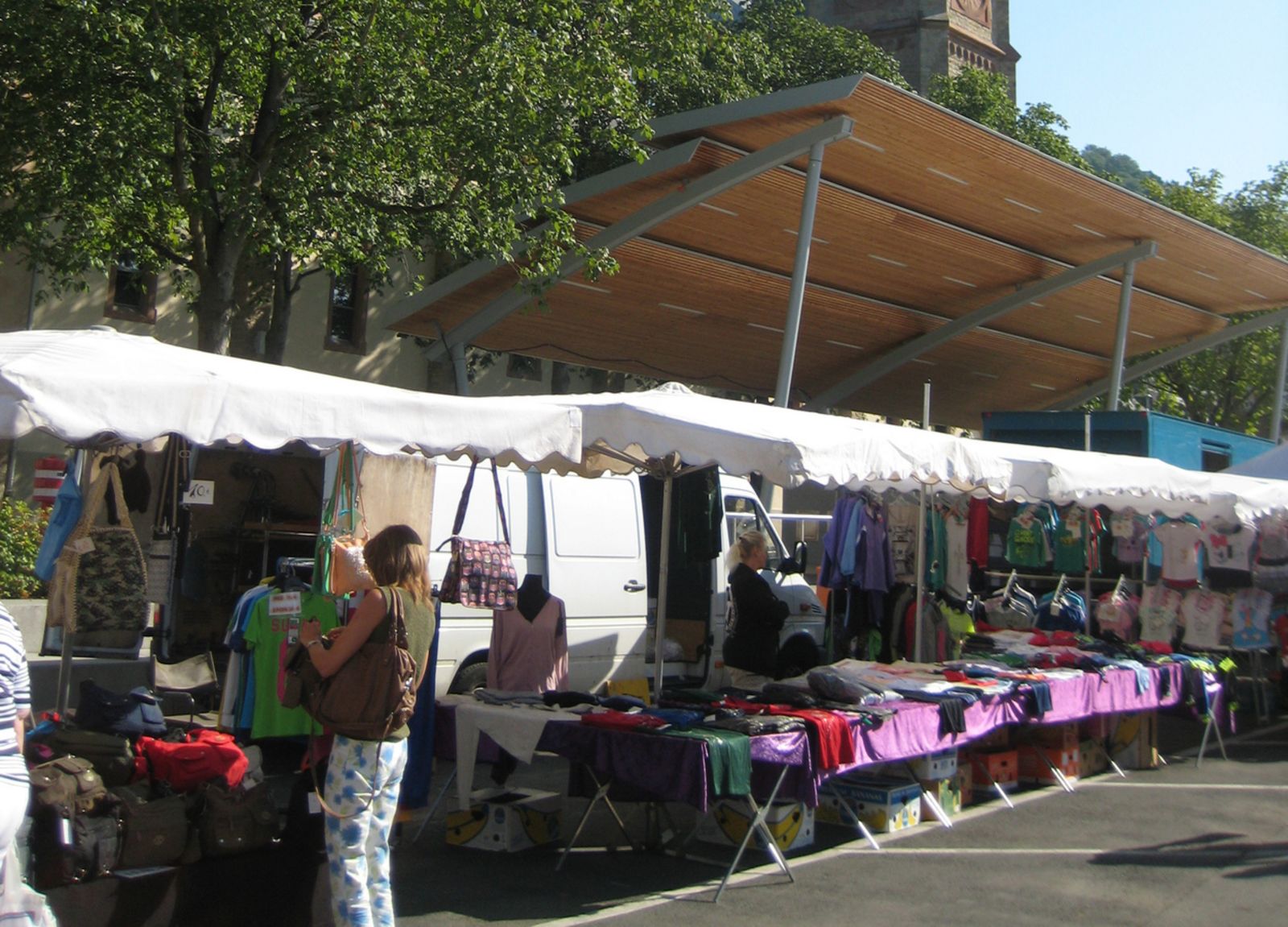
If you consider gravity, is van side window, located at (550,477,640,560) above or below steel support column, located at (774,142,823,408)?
below

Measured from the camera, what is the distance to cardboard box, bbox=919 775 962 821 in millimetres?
8211

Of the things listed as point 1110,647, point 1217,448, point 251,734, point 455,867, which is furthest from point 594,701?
point 1217,448

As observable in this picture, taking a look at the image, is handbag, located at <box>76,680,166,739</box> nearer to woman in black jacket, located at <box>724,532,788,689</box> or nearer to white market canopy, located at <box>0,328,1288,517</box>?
white market canopy, located at <box>0,328,1288,517</box>

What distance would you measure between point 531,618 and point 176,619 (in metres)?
3.37

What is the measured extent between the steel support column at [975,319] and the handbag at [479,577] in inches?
605

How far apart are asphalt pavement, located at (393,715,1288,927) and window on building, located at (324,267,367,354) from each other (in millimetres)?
18297

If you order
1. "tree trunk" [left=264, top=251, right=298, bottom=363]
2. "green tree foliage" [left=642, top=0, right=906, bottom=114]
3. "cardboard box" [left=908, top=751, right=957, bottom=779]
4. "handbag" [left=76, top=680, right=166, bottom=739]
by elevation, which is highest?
"green tree foliage" [left=642, top=0, right=906, bottom=114]

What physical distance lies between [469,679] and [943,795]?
361 cm

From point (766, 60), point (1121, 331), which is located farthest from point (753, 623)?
point (766, 60)

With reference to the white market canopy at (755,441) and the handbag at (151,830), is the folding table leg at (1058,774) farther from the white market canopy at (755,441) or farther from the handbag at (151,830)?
the handbag at (151,830)

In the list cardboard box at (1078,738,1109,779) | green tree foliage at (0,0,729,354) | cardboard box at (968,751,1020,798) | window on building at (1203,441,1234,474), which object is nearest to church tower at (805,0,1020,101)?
window on building at (1203,441,1234,474)

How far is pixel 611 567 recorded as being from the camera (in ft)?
35.9

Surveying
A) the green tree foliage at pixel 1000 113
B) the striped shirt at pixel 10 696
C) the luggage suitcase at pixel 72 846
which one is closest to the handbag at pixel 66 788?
the luggage suitcase at pixel 72 846

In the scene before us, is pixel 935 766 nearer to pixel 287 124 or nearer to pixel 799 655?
pixel 799 655
